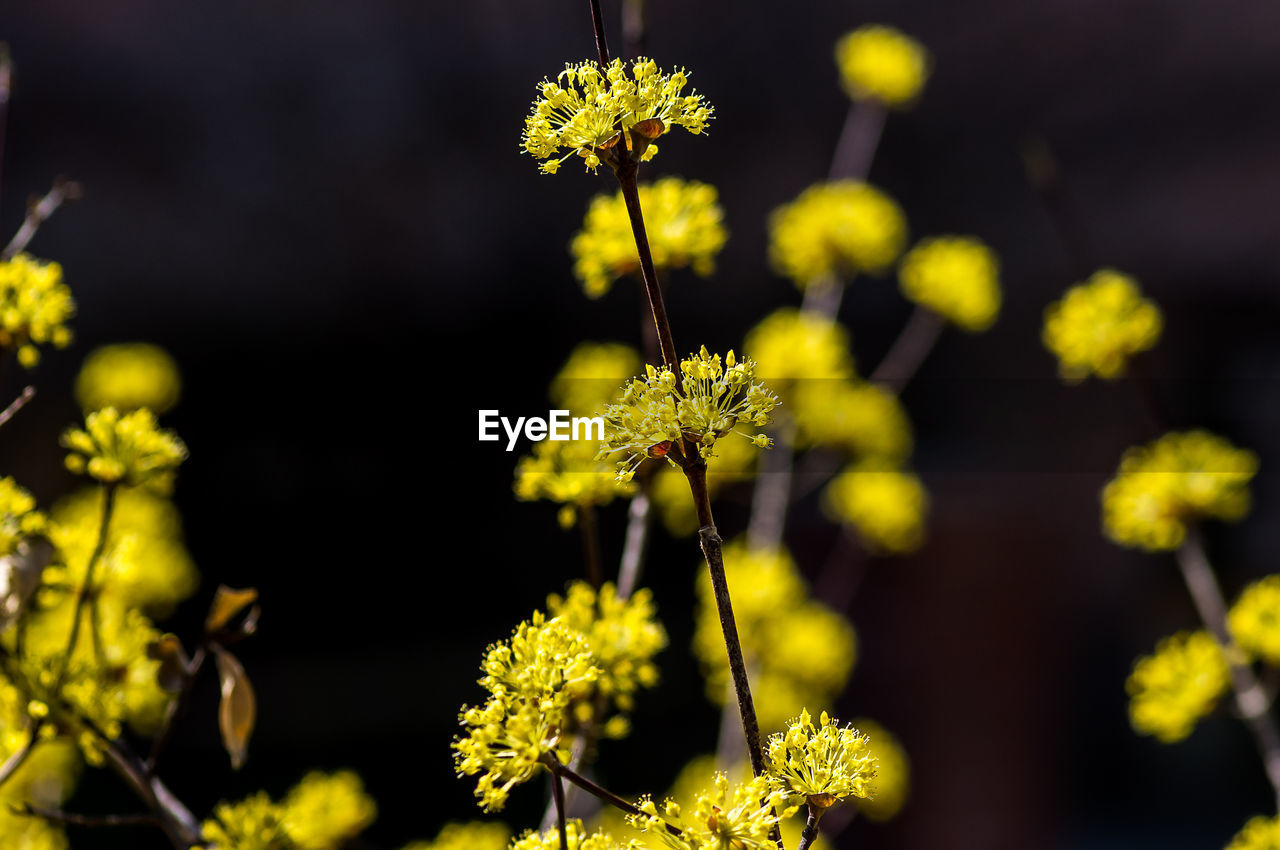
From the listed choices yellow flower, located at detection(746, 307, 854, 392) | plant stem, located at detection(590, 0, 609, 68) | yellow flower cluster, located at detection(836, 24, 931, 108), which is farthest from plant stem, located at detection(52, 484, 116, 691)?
yellow flower cluster, located at detection(836, 24, 931, 108)

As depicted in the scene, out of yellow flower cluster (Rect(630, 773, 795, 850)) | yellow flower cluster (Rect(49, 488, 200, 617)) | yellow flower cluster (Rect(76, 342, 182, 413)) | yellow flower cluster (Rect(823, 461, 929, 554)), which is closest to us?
yellow flower cluster (Rect(630, 773, 795, 850))

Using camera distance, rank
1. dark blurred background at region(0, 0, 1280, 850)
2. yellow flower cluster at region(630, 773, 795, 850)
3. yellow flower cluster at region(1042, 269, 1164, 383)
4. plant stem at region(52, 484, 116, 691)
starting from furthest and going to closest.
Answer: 1. dark blurred background at region(0, 0, 1280, 850)
2. yellow flower cluster at region(1042, 269, 1164, 383)
3. plant stem at region(52, 484, 116, 691)
4. yellow flower cluster at region(630, 773, 795, 850)

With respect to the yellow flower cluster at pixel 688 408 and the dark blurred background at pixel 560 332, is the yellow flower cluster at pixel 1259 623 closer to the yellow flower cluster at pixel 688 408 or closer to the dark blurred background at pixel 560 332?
the yellow flower cluster at pixel 688 408

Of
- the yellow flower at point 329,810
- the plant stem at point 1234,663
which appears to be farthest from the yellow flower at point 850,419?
the yellow flower at point 329,810

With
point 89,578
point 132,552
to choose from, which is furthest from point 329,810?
point 89,578

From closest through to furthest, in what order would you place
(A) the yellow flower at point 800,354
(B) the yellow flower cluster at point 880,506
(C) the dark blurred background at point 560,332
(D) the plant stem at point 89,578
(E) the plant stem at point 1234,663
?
1. (D) the plant stem at point 89,578
2. (E) the plant stem at point 1234,663
3. (A) the yellow flower at point 800,354
4. (B) the yellow flower cluster at point 880,506
5. (C) the dark blurred background at point 560,332

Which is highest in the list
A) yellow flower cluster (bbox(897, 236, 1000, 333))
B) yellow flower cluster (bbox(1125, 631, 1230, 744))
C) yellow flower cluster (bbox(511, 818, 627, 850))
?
yellow flower cluster (bbox(897, 236, 1000, 333))

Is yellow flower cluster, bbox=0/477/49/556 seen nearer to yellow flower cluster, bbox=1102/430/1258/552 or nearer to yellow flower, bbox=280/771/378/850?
yellow flower, bbox=280/771/378/850
